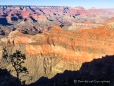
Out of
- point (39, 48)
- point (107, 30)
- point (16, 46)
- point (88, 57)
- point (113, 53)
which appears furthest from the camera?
point (16, 46)

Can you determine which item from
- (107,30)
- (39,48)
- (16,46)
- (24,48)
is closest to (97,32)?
(107,30)

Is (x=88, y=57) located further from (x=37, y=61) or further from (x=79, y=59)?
(x=37, y=61)

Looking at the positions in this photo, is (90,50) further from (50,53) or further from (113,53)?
(50,53)

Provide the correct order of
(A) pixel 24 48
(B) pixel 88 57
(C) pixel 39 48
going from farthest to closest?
1. (A) pixel 24 48
2. (C) pixel 39 48
3. (B) pixel 88 57

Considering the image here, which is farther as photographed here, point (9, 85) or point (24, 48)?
point (24, 48)

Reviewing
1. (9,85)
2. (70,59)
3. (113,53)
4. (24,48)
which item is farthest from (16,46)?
(9,85)

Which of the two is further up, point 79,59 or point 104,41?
point 104,41
